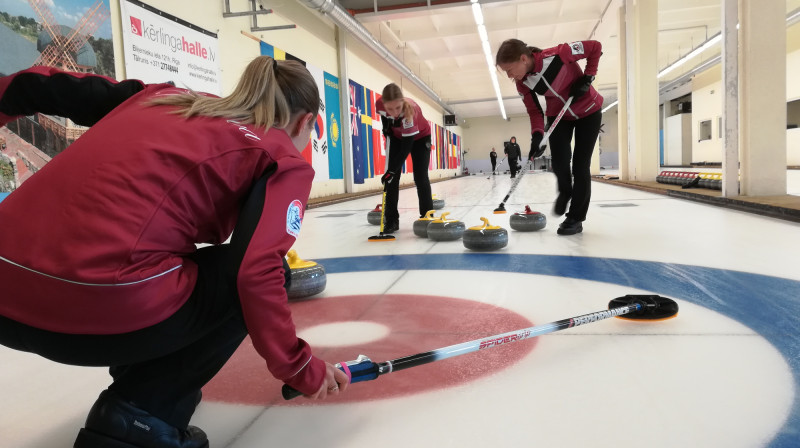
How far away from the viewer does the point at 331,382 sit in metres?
1.01

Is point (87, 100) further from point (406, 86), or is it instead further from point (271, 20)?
point (406, 86)

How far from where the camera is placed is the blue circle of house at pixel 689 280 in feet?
5.05

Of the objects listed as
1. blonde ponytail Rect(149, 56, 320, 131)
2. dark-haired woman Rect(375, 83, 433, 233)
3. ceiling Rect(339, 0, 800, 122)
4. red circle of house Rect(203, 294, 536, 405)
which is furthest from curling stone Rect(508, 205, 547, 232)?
ceiling Rect(339, 0, 800, 122)

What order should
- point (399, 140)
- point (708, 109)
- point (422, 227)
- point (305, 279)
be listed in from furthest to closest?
point (708, 109)
point (399, 140)
point (422, 227)
point (305, 279)

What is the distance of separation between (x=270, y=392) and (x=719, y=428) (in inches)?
40.1

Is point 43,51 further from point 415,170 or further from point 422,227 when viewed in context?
point 422,227

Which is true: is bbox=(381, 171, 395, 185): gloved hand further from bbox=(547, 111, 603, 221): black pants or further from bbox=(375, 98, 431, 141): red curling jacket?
bbox=(547, 111, 603, 221): black pants

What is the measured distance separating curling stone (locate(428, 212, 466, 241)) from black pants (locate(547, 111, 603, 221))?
2.95 feet

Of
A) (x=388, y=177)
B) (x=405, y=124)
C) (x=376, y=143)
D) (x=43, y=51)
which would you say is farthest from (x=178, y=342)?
(x=376, y=143)

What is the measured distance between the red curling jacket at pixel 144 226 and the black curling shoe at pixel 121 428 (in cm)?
17

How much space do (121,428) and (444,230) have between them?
306 centimetres

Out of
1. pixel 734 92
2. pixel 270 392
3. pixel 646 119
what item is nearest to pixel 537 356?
pixel 270 392

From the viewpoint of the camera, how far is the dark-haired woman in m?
4.12

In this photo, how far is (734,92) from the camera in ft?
18.9
